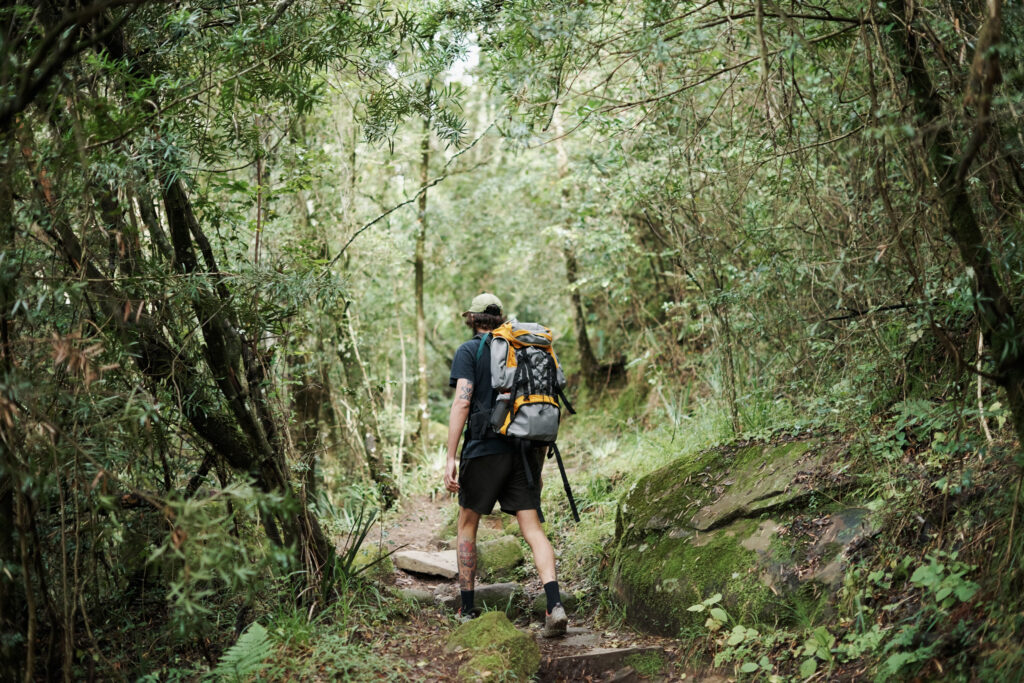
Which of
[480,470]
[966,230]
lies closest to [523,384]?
[480,470]

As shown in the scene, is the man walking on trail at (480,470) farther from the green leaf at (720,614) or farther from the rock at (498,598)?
the green leaf at (720,614)

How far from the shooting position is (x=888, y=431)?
470cm

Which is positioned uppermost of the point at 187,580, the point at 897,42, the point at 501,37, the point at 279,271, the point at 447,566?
the point at 501,37

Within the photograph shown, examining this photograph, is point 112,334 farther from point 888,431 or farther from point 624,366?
point 624,366

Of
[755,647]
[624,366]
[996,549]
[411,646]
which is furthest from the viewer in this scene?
[624,366]

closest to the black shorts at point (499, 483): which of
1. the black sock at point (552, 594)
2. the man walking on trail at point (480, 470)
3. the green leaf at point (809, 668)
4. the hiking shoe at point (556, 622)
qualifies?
the man walking on trail at point (480, 470)

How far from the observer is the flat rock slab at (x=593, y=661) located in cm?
443

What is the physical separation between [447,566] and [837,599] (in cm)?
409

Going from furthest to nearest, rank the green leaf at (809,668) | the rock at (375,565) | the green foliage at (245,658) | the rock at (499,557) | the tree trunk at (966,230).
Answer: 1. the rock at (499,557)
2. the rock at (375,565)
3. the green leaf at (809,668)
4. the green foliage at (245,658)
5. the tree trunk at (966,230)

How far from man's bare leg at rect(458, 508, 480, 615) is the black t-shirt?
44cm

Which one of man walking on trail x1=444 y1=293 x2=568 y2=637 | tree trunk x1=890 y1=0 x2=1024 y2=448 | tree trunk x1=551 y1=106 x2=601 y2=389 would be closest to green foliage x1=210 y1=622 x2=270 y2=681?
man walking on trail x1=444 y1=293 x2=568 y2=637

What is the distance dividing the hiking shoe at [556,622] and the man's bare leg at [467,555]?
1.89 ft

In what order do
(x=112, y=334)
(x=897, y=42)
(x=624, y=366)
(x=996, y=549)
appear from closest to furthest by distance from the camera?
(x=996, y=549) < (x=897, y=42) < (x=112, y=334) < (x=624, y=366)

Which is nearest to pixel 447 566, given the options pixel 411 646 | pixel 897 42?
pixel 411 646
